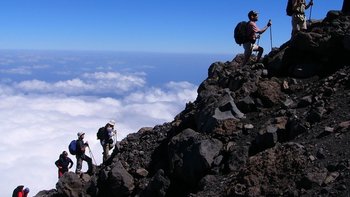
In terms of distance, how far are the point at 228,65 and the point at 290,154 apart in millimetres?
13763

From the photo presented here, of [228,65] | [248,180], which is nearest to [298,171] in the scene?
[248,180]

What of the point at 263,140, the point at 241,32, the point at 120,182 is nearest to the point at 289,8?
the point at 241,32

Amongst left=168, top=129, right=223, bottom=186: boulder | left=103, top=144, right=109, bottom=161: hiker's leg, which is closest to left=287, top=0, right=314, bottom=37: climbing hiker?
left=168, top=129, right=223, bottom=186: boulder

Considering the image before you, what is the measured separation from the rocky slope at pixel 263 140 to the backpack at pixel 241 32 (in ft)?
4.58

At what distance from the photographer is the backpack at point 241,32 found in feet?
66.8

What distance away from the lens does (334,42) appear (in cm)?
1773

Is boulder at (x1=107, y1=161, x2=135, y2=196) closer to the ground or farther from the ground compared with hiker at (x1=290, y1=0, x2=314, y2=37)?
closer to the ground

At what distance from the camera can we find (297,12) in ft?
68.1

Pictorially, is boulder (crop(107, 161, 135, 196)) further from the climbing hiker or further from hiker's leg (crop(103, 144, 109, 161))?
the climbing hiker

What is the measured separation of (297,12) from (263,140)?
8.88m

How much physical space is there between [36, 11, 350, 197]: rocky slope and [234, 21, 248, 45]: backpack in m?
1.40

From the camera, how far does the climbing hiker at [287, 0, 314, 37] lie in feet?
67.6

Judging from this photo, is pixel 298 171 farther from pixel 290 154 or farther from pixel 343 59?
pixel 343 59

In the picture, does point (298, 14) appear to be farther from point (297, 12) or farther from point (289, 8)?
point (289, 8)
